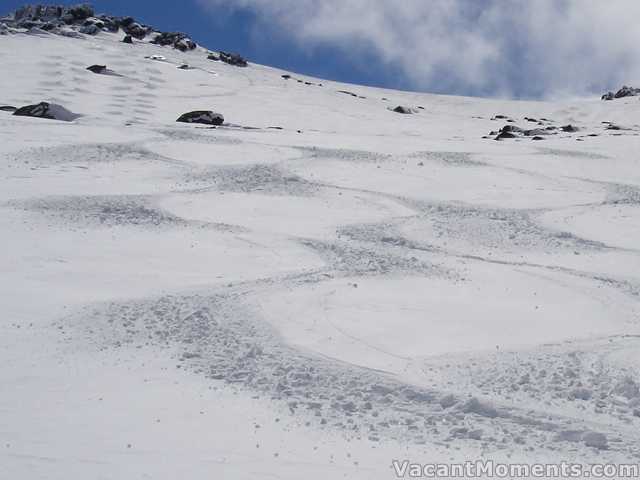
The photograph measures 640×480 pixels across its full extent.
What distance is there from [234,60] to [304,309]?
154 feet

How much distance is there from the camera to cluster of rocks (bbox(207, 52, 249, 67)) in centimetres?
4987

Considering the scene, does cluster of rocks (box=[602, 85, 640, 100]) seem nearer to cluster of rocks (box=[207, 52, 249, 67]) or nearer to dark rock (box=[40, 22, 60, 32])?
cluster of rocks (box=[207, 52, 249, 67])

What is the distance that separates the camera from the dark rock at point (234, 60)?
49.8 metres

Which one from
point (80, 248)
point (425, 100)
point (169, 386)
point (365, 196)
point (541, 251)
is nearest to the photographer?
point (169, 386)

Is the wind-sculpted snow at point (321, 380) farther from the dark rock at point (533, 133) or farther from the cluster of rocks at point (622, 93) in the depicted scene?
the cluster of rocks at point (622, 93)

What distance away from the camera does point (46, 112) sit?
62.3 feet

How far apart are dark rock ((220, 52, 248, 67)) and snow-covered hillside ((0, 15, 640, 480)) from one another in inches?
1411

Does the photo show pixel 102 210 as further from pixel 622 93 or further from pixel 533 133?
pixel 622 93

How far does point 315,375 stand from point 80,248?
174 inches

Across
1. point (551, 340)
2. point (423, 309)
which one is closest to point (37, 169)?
point (423, 309)

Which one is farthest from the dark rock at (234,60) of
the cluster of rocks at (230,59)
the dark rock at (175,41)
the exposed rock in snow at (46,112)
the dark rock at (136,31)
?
the exposed rock in snow at (46,112)

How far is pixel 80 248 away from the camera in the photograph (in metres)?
7.97

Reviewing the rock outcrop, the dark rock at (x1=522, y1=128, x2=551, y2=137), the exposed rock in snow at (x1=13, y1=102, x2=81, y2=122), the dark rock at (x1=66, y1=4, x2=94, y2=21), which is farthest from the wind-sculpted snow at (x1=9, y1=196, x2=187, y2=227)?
the dark rock at (x1=66, y1=4, x2=94, y2=21)

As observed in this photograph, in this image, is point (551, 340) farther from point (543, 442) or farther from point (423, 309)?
point (543, 442)
